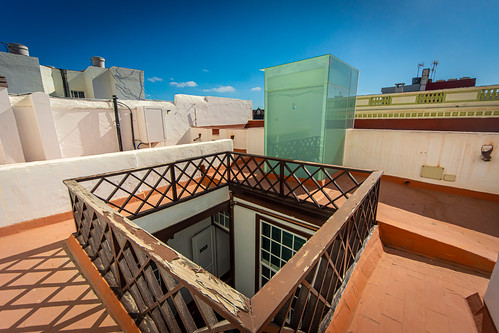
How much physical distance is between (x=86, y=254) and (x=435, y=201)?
6368mm

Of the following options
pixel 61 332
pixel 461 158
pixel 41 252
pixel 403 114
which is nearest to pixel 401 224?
pixel 461 158

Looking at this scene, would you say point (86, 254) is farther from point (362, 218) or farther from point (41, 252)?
point (362, 218)

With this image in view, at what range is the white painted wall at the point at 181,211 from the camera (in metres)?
4.27

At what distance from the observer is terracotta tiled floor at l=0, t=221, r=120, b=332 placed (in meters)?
1.92

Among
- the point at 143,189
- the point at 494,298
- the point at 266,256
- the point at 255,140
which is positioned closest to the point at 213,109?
the point at 255,140

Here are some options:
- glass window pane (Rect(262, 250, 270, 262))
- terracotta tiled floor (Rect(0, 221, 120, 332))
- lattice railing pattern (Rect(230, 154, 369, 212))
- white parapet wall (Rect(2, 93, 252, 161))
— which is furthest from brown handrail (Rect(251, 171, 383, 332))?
white parapet wall (Rect(2, 93, 252, 161))

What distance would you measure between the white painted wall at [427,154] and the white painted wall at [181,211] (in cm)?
409

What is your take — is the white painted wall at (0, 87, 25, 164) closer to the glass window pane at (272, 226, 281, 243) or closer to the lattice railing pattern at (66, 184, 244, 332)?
the lattice railing pattern at (66, 184, 244, 332)

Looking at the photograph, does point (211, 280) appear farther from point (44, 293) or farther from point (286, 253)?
point (286, 253)

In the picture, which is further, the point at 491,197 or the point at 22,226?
the point at 491,197

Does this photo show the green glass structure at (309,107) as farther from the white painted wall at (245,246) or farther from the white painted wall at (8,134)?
the white painted wall at (8,134)

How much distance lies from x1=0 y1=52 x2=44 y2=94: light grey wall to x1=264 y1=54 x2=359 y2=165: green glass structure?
442 inches

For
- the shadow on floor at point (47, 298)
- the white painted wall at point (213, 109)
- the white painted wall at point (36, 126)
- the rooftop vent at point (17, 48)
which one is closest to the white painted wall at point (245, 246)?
the shadow on floor at point (47, 298)

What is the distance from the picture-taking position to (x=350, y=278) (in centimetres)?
217
